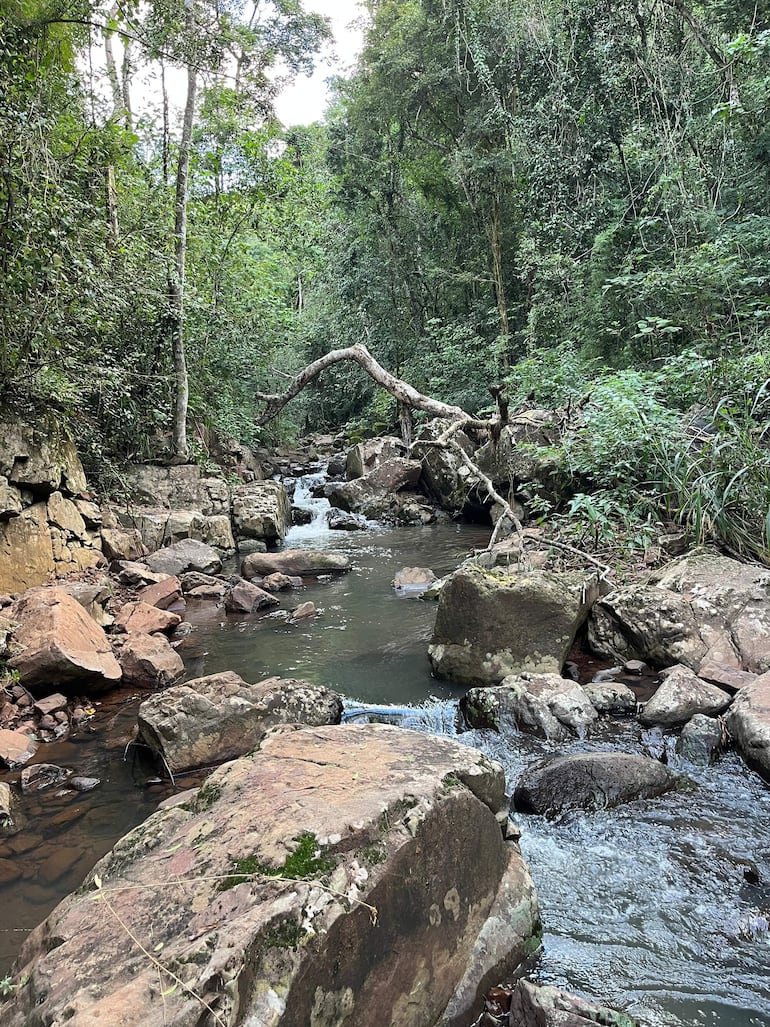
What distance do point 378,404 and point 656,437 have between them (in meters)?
15.1

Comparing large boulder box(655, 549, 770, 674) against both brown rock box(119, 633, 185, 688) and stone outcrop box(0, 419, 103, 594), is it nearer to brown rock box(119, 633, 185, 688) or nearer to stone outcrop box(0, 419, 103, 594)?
brown rock box(119, 633, 185, 688)

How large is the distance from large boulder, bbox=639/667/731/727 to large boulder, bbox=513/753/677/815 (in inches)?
25.3

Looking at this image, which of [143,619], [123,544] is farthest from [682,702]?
[123,544]

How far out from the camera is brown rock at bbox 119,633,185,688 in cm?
568

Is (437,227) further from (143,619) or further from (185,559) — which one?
(143,619)

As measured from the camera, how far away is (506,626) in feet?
17.5

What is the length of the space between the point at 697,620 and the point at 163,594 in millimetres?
6055

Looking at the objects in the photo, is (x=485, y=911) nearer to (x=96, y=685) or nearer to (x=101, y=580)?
(x=96, y=685)

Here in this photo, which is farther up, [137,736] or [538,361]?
[538,361]

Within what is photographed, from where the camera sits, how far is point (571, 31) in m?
13.3

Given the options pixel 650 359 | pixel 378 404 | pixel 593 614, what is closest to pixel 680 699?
pixel 593 614

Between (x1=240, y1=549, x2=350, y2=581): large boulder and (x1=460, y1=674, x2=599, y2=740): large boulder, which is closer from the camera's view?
(x1=460, y1=674, x2=599, y2=740): large boulder

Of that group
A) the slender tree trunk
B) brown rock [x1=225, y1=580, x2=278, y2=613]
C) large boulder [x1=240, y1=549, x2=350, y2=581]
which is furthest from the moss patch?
the slender tree trunk

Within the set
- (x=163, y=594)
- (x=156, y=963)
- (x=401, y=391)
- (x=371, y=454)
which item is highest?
(x=401, y=391)
